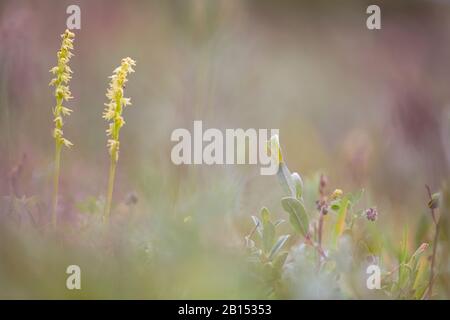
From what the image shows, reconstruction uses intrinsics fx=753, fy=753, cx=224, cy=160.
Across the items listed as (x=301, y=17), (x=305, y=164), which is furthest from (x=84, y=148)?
(x=301, y=17)

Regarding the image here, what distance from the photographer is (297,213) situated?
1.09 meters

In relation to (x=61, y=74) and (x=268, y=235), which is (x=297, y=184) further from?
(x=61, y=74)

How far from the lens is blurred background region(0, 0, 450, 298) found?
85cm

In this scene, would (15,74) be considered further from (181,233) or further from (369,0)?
(369,0)

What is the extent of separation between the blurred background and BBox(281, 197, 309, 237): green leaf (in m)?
0.08

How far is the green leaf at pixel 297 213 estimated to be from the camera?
109 cm

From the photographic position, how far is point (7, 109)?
1.35 metres

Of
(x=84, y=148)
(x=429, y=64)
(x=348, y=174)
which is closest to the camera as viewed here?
(x=348, y=174)

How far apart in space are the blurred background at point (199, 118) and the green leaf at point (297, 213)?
8 cm

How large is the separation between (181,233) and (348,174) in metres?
1.00

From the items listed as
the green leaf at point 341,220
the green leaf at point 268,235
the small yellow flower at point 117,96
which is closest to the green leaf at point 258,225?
the green leaf at point 268,235

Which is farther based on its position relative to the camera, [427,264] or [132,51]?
[132,51]

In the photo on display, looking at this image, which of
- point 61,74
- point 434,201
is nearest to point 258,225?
point 434,201

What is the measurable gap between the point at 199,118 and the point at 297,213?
711 mm
